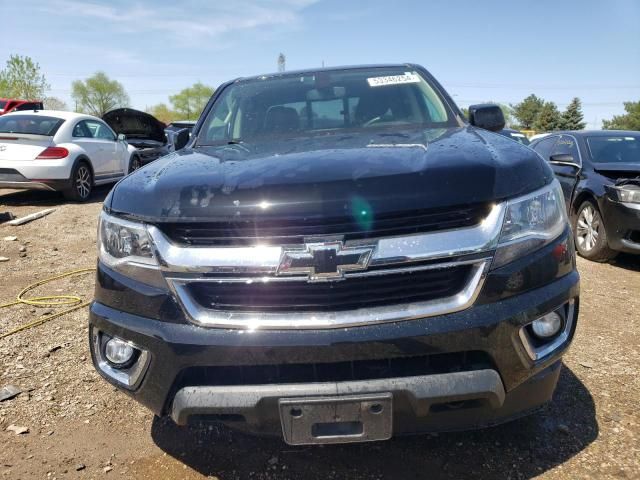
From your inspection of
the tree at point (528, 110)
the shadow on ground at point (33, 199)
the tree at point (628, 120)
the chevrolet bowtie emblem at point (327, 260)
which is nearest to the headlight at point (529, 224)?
the chevrolet bowtie emblem at point (327, 260)

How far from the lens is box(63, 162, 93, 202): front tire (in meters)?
8.89

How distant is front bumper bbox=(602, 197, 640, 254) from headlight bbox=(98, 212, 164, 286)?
503cm

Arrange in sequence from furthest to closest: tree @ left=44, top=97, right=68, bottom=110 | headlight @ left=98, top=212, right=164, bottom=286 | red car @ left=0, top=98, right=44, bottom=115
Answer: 1. tree @ left=44, top=97, right=68, bottom=110
2. red car @ left=0, top=98, right=44, bottom=115
3. headlight @ left=98, top=212, right=164, bottom=286

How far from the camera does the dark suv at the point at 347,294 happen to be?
1.72 m

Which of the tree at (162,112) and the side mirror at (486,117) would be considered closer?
the side mirror at (486,117)

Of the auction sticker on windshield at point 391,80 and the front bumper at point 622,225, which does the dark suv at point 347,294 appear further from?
the front bumper at point 622,225

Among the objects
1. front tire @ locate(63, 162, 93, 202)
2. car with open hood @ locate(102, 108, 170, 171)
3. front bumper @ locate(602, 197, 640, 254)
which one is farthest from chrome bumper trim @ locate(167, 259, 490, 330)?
car with open hood @ locate(102, 108, 170, 171)

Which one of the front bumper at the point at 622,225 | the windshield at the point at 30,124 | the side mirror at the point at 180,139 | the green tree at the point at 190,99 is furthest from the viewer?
the green tree at the point at 190,99

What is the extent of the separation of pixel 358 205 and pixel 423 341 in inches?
19.9

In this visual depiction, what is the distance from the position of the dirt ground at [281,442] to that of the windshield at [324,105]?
5.23 feet

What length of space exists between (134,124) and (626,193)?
10981 millimetres

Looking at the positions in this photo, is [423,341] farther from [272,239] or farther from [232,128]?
[232,128]

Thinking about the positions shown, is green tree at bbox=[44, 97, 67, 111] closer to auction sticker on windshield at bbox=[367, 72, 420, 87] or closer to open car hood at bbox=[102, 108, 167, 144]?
open car hood at bbox=[102, 108, 167, 144]

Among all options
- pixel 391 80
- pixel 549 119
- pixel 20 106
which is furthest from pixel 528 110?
pixel 391 80
